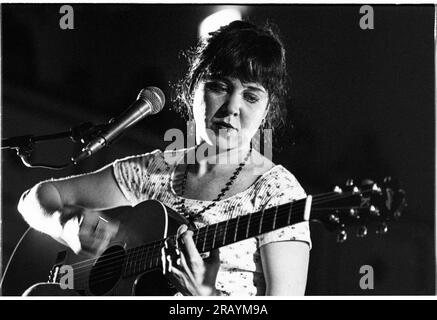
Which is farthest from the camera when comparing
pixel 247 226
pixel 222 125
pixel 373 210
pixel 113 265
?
pixel 222 125

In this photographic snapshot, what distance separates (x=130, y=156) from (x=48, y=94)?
35 centimetres

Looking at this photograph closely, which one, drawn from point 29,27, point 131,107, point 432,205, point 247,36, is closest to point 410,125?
point 432,205

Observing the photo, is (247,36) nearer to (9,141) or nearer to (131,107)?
(131,107)

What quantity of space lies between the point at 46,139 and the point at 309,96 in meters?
0.85

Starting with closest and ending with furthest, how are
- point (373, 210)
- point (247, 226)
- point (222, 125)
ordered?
point (373, 210), point (247, 226), point (222, 125)

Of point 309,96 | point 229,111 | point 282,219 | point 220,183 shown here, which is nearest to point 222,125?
point 229,111

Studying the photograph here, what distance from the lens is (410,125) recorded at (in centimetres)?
229

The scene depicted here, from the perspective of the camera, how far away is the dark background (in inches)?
88.4

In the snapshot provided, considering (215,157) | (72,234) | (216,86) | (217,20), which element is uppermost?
(217,20)

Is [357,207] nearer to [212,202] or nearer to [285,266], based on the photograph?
[285,266]

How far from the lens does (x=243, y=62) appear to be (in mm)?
2271

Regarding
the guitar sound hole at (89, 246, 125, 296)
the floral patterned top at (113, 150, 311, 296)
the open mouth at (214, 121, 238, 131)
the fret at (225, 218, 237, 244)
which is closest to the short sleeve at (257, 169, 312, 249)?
the floral patterned top at (113, 150, 311, 296)

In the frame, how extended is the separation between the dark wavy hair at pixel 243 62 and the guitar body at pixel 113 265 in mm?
387

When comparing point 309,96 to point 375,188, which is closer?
point 375,188
